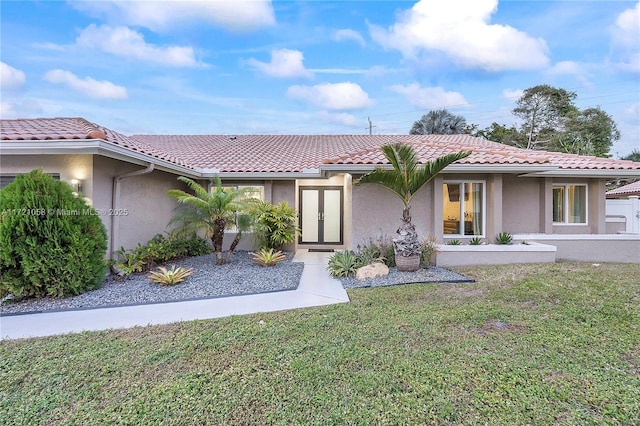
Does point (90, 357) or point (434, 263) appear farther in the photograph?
point (434, 263)

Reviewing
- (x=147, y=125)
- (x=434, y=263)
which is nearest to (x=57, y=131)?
(x=434, y=263)

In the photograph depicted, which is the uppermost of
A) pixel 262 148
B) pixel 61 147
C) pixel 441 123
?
pixel 441 123

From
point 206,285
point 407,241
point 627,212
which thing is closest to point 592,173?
point 627,212

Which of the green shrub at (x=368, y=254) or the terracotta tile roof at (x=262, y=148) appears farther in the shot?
the terracotta tile roof at (x=262, y=148)

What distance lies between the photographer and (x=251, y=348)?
13.9ft

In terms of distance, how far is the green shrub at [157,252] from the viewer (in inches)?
340

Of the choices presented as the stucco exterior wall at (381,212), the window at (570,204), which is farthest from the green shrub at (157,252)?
the window at (570,204)

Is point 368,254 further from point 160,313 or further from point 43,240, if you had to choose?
point 43,240

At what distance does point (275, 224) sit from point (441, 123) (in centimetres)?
2250

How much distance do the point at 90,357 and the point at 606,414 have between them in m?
6.18

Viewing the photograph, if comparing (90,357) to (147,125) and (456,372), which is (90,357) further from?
(147,125)

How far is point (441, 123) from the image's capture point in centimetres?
2756

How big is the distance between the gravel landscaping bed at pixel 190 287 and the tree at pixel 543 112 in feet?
125

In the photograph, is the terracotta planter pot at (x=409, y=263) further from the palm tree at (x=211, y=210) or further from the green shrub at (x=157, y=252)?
the green shrub at (x=157, y=252)
